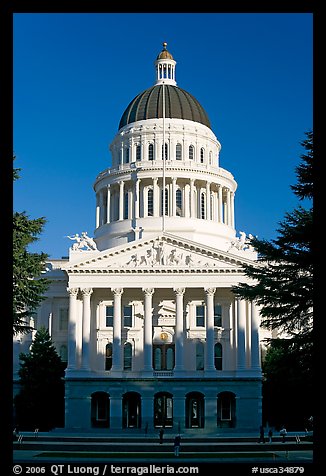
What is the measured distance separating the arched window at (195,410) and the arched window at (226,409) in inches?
65.0

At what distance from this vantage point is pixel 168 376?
71438 mm

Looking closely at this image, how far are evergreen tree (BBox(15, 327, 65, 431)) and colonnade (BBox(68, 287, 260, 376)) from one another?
233 cm

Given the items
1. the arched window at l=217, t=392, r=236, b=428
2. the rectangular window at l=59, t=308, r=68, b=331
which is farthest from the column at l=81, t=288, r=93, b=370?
the arched window at l=217, t=392, r=236, b=428

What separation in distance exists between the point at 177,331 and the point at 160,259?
7.30 meters

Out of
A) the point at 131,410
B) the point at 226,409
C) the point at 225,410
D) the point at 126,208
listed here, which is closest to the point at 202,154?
the point at 126,208

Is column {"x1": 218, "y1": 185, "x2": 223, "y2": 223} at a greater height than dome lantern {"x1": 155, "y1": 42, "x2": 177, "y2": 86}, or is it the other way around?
dome lantern {"x1": 155, "y1": 42, "x2": 177, "y2": 86}

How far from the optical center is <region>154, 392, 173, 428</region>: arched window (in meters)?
70.6

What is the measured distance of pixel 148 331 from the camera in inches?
2825

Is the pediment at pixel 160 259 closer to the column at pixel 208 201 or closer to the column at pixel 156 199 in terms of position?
the column at pixel 156 199

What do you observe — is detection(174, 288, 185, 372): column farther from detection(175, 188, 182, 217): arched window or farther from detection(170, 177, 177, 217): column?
detection(175, 188, 182, 217): arched window

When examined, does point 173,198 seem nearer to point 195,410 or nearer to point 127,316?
point 127,316
